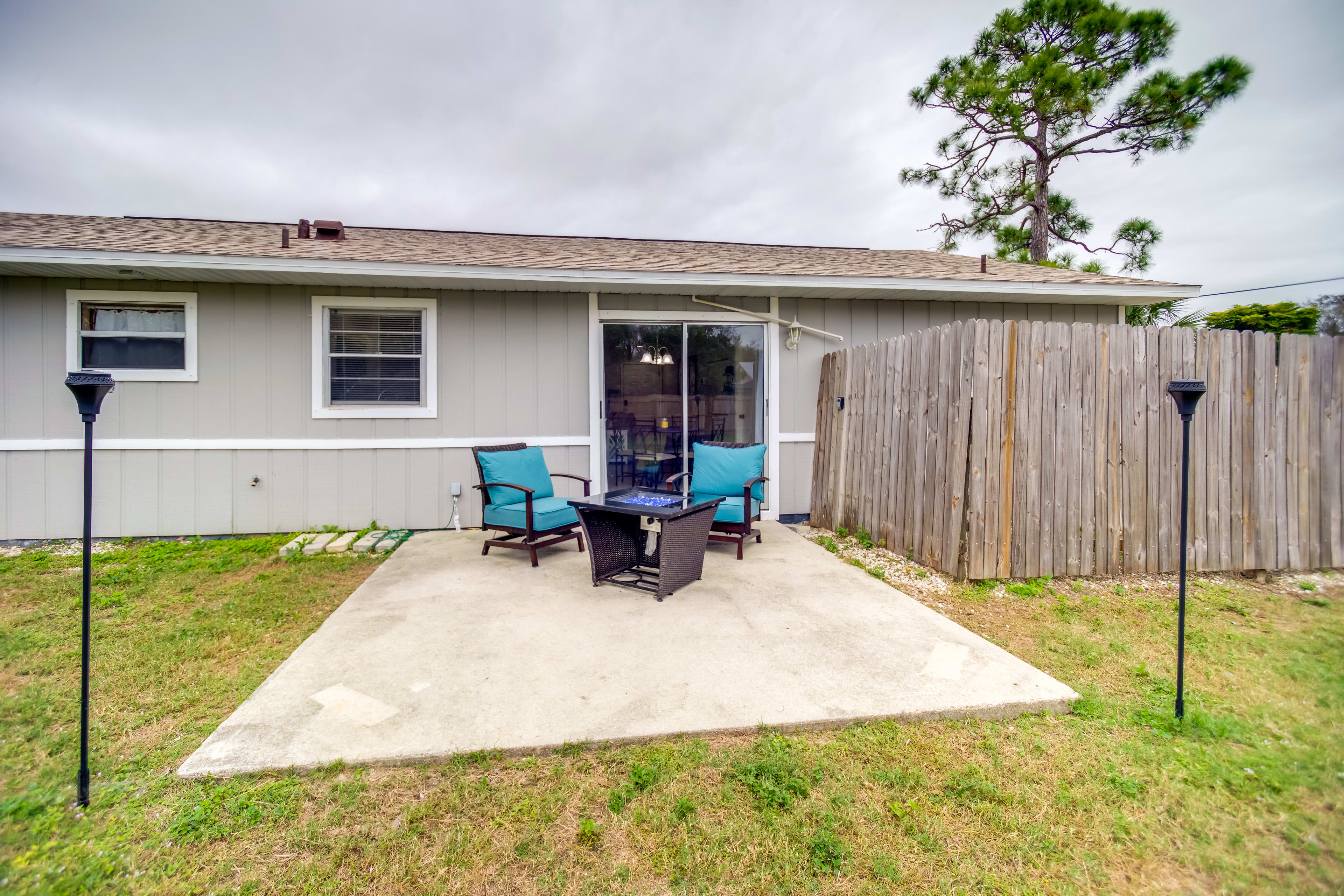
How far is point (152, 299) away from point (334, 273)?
73.8 inches

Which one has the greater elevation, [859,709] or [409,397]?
[409,397]

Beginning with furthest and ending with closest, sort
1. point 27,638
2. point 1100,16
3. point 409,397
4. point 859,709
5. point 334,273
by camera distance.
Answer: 1. point 1100,16
2. point 409,397
3. point 334,273
4. point 27,638
5. point 859,709

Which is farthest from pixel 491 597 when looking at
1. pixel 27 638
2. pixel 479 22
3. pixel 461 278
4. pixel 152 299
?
pixel 479 22

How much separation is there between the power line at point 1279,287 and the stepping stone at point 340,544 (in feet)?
19.1

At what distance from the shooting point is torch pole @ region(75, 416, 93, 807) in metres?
1.68

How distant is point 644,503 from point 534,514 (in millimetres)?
1091

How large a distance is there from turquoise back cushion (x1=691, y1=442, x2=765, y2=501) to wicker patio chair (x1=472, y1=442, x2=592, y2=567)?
3.46 feet

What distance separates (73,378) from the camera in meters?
1.65

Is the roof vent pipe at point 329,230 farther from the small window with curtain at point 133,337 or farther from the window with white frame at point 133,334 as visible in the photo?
the small window with curtain at point 133,337

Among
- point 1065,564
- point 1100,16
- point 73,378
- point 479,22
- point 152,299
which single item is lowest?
point 1065,564

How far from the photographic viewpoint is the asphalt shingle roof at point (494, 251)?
16.1 feet

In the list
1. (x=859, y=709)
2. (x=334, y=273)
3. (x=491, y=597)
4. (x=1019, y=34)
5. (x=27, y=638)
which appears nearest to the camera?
(x=859, y=709)

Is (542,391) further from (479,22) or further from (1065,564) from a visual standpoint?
(479,22)

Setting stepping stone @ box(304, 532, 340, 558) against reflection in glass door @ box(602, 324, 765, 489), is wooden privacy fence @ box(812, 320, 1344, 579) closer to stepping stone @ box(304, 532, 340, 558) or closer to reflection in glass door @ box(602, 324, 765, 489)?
reflection in glass door @ box(602, 324, 765, 489)
